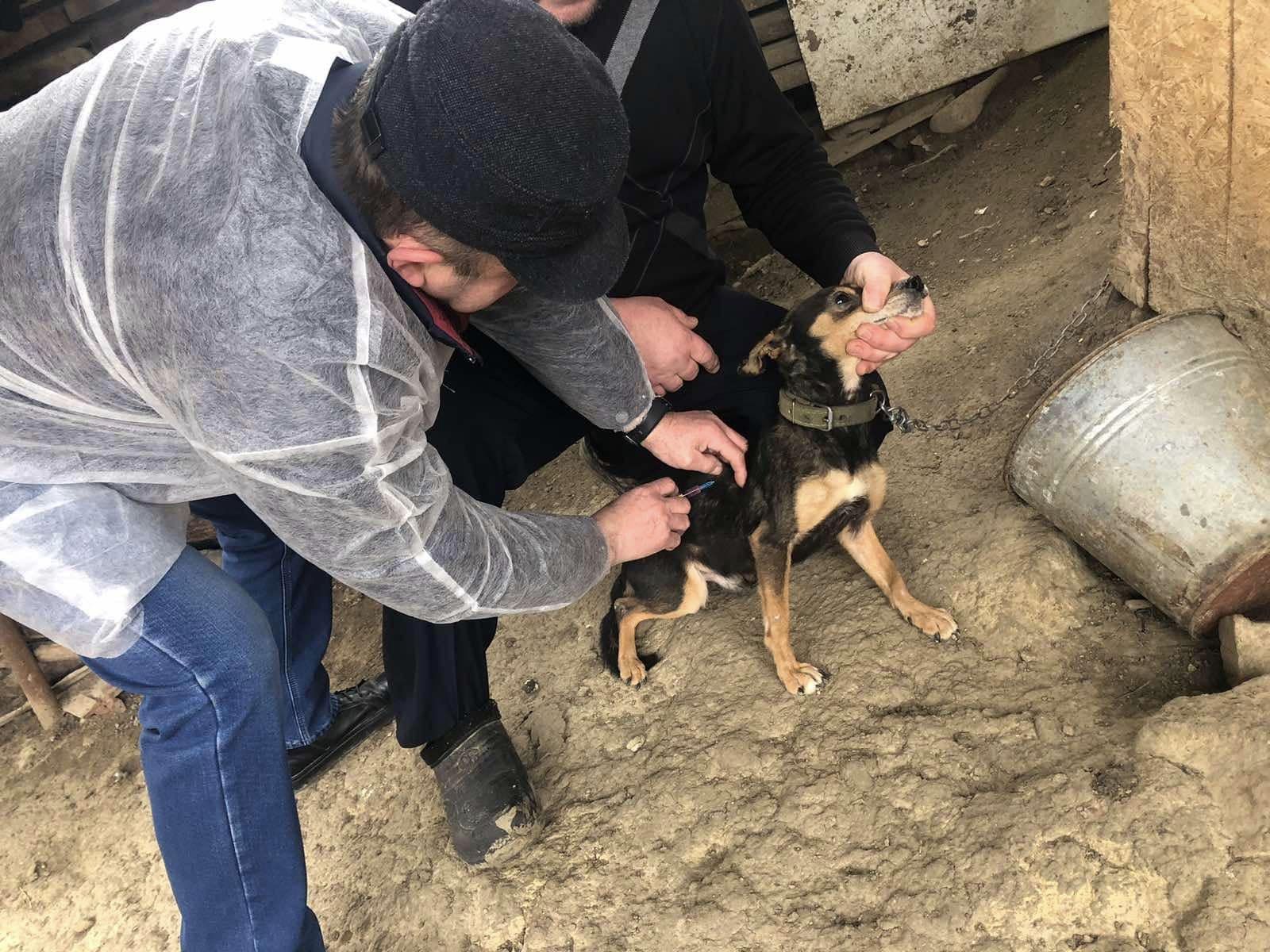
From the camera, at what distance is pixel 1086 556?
3.12 m

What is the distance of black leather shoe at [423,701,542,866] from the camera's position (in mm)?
3086

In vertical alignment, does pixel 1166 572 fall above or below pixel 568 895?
above

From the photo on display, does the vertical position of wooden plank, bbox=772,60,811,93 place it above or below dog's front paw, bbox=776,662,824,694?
above

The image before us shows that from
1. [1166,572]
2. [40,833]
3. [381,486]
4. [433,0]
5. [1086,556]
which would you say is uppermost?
[433,0]

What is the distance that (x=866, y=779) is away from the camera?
9.08ft

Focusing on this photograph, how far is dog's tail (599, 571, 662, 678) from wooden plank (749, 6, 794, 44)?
458 centimetres

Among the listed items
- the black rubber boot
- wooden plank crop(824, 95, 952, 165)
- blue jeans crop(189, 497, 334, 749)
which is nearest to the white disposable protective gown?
blue jeans crop(189, 497, 334, 749)

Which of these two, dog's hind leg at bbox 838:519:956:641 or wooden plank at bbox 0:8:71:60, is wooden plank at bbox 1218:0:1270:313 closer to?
dog's hind leg at bbox 838:519:956:641

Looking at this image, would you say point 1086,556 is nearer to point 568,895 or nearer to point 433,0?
point 568,895

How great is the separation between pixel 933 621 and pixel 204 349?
237cm

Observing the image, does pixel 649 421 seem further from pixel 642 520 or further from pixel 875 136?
pixel 875 136

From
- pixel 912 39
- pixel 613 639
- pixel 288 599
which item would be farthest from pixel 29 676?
pixel 912 39

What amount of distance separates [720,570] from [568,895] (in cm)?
124

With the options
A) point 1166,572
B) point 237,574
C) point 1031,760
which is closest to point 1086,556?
point 1166,572
